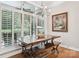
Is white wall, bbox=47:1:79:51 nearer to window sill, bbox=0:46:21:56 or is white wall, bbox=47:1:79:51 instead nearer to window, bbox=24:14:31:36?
window, bbox=24:14:31:36

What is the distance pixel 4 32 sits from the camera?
10.5ft

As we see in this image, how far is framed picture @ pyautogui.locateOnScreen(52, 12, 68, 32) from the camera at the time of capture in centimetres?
440

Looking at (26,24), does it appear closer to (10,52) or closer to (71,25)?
(10,52)

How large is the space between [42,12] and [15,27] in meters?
1.27

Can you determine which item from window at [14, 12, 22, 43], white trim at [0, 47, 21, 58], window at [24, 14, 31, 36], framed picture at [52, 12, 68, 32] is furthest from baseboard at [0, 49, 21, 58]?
framed picture at [52, 12, 68, 32]

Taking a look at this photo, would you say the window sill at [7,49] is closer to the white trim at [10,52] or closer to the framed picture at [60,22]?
the white trim at [10,52]

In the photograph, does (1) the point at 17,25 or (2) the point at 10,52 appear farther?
(1) the point at 17,25

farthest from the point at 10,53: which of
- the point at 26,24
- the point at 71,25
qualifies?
the point at 71,25

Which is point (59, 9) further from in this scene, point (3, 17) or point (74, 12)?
point (3, 17)

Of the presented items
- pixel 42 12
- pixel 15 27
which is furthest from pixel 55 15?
pixel 15 27

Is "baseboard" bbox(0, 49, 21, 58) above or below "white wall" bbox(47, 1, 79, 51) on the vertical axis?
below

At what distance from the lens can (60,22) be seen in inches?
180

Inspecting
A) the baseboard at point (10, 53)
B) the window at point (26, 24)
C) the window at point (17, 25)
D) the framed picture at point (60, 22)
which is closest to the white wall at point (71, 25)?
the framed picture at point (60, 22)

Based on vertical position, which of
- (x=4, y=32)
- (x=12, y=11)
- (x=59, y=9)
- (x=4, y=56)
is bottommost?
(x=4, y=56)
